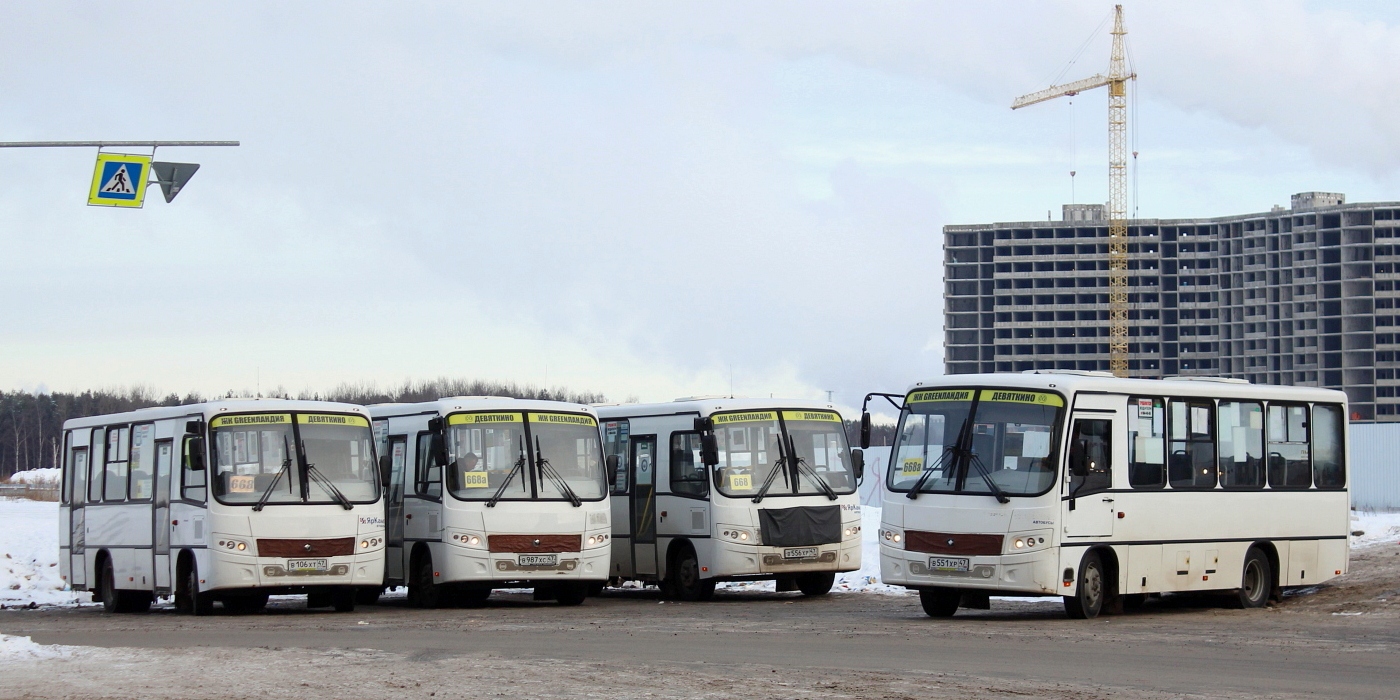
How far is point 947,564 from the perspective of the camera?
19.1 metres

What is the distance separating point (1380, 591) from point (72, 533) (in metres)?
19.5

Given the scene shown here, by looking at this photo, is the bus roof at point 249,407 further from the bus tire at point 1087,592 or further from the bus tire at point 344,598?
the bus tire at point 1087,592

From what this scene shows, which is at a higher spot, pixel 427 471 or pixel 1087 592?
pixel 427 471

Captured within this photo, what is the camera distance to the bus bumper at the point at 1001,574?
18547mm

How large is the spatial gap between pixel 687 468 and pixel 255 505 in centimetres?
654

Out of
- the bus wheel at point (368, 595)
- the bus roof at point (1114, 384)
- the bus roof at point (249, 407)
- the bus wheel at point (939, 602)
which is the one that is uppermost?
the bus roof at point (1114, 384)

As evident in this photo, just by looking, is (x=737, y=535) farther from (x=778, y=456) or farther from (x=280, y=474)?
(x=280, y=474)

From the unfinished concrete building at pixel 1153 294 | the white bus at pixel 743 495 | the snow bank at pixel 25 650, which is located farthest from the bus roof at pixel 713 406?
the unfinished concrete building at pixel 1153 294

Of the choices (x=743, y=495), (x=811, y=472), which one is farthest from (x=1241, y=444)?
(x=743, y=495)

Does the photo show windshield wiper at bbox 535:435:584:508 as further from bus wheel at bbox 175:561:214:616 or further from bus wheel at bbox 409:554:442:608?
bus wheel at bbox 175:561:214:616

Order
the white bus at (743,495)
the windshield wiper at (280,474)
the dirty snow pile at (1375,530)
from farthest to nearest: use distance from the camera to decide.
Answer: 1. the dirty snow pile at (1375,530)
2. the white bus at (743,495)
3. the windshield wiper at (280,474)

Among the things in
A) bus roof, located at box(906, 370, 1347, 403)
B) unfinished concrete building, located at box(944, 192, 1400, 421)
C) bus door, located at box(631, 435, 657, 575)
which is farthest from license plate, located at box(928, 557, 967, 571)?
unfinished concrete building, located at box(944, 192, 1400, 421)

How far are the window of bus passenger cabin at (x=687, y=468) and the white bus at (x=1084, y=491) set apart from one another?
491cm

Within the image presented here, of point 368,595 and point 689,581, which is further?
point 368,595
